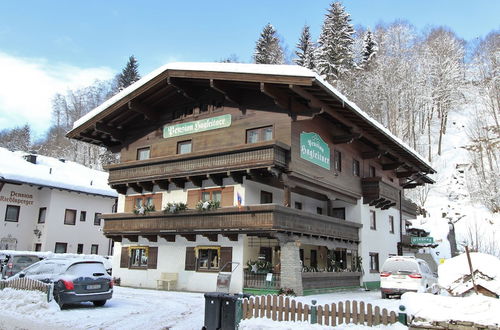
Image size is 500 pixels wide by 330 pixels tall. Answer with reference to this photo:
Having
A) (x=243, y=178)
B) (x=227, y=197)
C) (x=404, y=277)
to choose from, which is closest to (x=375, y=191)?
(x=404, y=277)

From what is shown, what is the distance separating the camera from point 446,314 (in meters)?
8.51

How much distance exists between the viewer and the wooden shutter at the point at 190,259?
23.4 m

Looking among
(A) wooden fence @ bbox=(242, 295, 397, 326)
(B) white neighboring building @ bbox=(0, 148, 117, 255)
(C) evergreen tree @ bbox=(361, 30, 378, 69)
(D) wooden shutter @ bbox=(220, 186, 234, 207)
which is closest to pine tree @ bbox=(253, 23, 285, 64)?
(C) evergreen tree @ bbox=(361, 30, 378, 69)

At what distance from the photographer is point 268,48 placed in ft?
209

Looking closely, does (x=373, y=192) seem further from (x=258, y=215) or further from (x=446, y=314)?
(x=446, y=314)

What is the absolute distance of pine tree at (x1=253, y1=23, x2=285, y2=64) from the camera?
205ft

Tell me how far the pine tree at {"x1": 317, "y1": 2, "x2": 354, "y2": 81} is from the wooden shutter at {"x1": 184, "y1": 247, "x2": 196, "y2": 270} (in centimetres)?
3823

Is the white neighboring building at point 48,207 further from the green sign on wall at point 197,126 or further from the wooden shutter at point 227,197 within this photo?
the wooden shutter at point 227,197

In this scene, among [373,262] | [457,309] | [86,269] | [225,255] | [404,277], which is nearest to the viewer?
[457,309]

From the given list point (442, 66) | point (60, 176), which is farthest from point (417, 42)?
point (60, 176)

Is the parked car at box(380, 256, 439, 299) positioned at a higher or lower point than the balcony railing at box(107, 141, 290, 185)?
lower

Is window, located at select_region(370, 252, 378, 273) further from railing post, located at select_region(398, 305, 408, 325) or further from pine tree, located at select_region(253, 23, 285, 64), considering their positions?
pine tree, located at select_region(253, 23, 285, 64)

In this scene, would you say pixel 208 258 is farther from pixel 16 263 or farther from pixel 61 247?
pixel 61 247

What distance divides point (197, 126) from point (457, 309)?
18465 millimetres
